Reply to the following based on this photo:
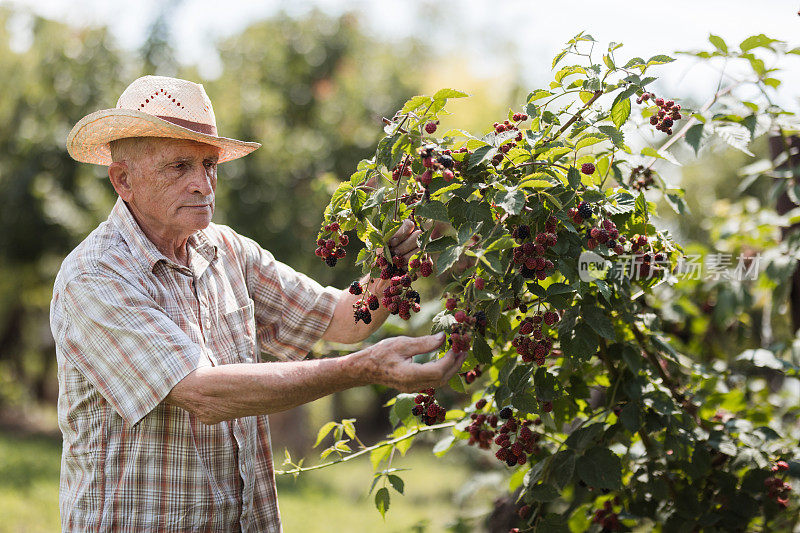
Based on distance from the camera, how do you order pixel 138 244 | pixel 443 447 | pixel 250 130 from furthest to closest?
pixel 250 130, pixel 443 447, pixel 138 244

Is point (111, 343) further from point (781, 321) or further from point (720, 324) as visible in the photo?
point (781, 321)

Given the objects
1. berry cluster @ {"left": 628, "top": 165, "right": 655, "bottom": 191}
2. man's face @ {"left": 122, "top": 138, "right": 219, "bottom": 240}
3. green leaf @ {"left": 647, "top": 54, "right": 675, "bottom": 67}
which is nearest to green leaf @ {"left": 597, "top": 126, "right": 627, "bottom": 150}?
green leaf @ {"left": 647, "top": 54, "right": 675, "bottom": 67}

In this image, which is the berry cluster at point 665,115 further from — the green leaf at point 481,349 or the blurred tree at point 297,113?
the blurred tree at point 297,113

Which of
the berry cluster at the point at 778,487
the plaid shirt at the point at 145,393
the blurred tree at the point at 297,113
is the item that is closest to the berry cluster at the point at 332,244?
the plaid shirt at the point at 145,393

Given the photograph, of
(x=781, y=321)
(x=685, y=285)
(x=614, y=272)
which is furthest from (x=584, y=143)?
(x=781, y=321)

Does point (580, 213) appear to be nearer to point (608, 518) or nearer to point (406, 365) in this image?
point (406, 365)

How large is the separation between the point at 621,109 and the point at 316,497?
757cm

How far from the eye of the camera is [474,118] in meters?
13.0

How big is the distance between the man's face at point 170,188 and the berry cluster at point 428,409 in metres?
0.91

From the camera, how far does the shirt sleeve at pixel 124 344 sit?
2055 millimetres

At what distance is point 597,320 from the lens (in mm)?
2107

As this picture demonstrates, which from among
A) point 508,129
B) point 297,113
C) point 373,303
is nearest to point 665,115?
point 508,129

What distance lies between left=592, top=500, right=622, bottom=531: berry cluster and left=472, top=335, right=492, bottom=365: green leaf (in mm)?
1199

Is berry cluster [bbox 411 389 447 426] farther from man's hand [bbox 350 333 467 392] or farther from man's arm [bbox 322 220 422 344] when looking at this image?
man's arm [bbox 322 220 422 344]
